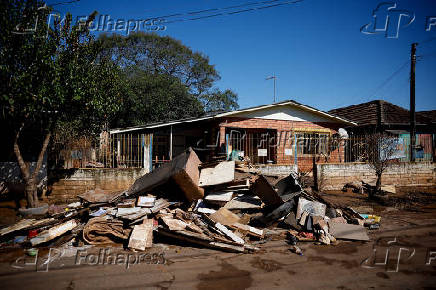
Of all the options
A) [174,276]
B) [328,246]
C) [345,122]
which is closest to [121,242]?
[174,276]

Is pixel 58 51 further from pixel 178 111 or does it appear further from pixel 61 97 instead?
pixel 178 111

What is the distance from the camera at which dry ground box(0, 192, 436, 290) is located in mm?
3482

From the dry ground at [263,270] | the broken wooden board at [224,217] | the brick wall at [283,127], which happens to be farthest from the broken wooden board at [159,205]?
the brick wall at [283,127]

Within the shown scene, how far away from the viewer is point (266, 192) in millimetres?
5984

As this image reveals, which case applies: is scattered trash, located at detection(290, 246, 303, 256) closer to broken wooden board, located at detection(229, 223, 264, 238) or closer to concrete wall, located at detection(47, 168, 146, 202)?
broken wooden board, located at detection(229, 223, 264, 238)

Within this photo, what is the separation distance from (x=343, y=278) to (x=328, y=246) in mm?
1327

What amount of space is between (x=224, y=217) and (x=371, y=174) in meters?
9.20

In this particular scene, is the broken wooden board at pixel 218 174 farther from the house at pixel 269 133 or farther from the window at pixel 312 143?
the window at pixel 312 143

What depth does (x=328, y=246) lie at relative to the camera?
16.1 ft

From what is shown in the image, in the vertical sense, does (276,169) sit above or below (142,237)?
above

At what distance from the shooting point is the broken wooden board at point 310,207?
5.95 m

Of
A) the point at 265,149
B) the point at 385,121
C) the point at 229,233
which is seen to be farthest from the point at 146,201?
the point at 385,121

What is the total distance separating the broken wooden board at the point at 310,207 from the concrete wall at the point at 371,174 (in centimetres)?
467

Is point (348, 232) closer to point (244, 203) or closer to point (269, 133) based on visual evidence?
point (244, 203)
